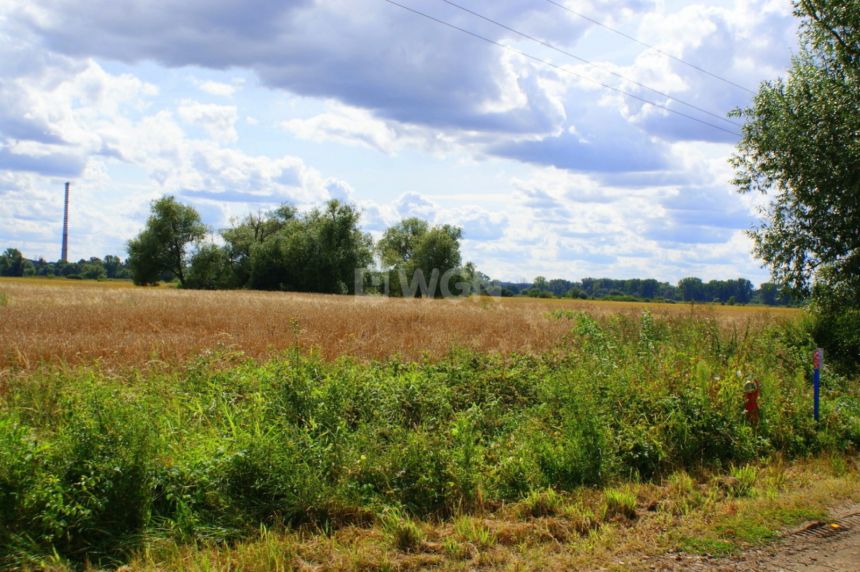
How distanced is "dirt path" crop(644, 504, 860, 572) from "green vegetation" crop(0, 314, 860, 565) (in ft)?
3.42

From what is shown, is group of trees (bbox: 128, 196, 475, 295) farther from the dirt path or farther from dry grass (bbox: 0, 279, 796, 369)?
the dirt path

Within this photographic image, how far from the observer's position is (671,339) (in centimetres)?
1349

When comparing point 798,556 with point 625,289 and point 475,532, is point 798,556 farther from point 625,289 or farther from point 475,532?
point 625,289

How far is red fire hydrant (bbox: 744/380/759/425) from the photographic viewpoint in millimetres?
8969

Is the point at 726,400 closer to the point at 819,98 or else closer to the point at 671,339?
the point at 671,339

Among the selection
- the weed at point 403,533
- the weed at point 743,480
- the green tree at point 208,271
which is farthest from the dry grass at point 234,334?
the green tree at point 208,271

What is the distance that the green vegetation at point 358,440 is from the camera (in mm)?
5254

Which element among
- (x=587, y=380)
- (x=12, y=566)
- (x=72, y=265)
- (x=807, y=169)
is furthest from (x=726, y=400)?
(x=72, y=265)

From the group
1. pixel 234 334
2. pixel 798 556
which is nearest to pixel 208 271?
pixel 234 334

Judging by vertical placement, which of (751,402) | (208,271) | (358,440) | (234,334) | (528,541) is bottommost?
(528,541)

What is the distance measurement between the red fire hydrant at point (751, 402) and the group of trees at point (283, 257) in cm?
6056

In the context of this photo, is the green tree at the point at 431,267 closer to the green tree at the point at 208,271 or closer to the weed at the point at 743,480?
the green tree at the point at 208,271

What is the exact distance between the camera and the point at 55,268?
104 meters

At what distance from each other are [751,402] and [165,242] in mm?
75070
